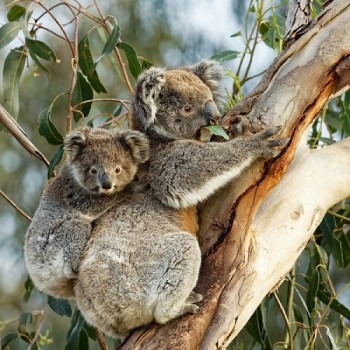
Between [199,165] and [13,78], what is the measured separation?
1.55 m

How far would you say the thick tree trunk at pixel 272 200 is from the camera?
9.65 feet

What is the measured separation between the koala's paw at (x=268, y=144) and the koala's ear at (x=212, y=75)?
0.78 m

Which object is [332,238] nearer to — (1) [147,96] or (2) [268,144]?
(2) [268,144]

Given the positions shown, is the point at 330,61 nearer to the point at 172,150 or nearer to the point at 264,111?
the point at 264,111

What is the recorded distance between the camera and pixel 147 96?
3.47m

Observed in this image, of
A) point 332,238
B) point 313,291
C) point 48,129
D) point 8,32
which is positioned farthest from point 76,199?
point 332,238

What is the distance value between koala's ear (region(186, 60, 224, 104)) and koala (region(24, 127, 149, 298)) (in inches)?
26.3

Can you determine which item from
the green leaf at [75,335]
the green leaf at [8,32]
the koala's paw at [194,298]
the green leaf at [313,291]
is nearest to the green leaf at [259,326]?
the green leaf at [313,291]

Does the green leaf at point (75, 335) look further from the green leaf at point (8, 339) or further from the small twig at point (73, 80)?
the small twig at point (73, 80)

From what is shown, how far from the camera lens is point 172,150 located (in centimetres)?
338

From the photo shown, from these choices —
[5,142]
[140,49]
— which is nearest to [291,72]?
[140,49]

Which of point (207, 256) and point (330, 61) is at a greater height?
point (330, 61)

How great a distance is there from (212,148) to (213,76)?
728 millimetres

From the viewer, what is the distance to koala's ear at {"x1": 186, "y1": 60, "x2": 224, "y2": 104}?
3.84 m
